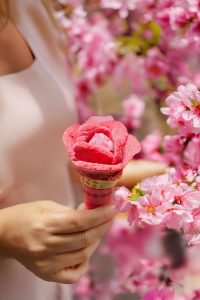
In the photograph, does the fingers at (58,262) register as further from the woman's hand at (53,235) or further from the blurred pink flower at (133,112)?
the blurred pink flower at (133,112)

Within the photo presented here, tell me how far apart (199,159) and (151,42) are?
590mm

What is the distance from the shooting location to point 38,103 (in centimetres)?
119

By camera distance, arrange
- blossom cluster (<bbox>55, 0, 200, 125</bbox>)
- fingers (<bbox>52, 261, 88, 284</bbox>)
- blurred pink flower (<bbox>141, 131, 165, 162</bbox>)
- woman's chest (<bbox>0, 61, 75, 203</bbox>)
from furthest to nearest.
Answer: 1. blurred pink flower (<bbox>141, 131, 165, 162</bbox>)
2. blossom cluster (<bbox>55, 0, 200, 125</bbox>)
3. woman's chest (<bbox>0, 61, 75, 203</bbox>)
4. fingers (<bbox>52, 261, 88, 284</bbox>)

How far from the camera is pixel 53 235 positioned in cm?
95

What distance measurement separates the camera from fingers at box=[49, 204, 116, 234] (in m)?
0.93

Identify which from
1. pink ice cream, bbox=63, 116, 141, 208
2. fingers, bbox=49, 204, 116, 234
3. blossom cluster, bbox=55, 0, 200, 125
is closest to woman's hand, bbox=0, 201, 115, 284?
fingers, bbox=49, 204, 116, 234

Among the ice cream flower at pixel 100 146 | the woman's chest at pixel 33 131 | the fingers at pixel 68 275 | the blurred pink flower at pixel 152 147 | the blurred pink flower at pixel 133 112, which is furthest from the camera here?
the blurred pink flower at pixel 133 112

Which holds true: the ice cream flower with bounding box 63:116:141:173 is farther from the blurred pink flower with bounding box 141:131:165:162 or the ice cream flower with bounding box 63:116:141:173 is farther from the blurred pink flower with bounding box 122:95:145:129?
the blurred pink flower with bounding box 122:95:145:129

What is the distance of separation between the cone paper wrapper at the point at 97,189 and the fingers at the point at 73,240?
0.06 m

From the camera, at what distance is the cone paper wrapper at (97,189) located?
832 mm

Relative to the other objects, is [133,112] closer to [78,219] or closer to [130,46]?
[130,46]

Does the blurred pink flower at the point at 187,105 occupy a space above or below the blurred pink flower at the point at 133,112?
above

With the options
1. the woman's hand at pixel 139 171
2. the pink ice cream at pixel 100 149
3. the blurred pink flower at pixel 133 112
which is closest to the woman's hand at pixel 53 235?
the pink ice cream at pixel 100 149

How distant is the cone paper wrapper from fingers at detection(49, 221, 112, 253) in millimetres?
61
